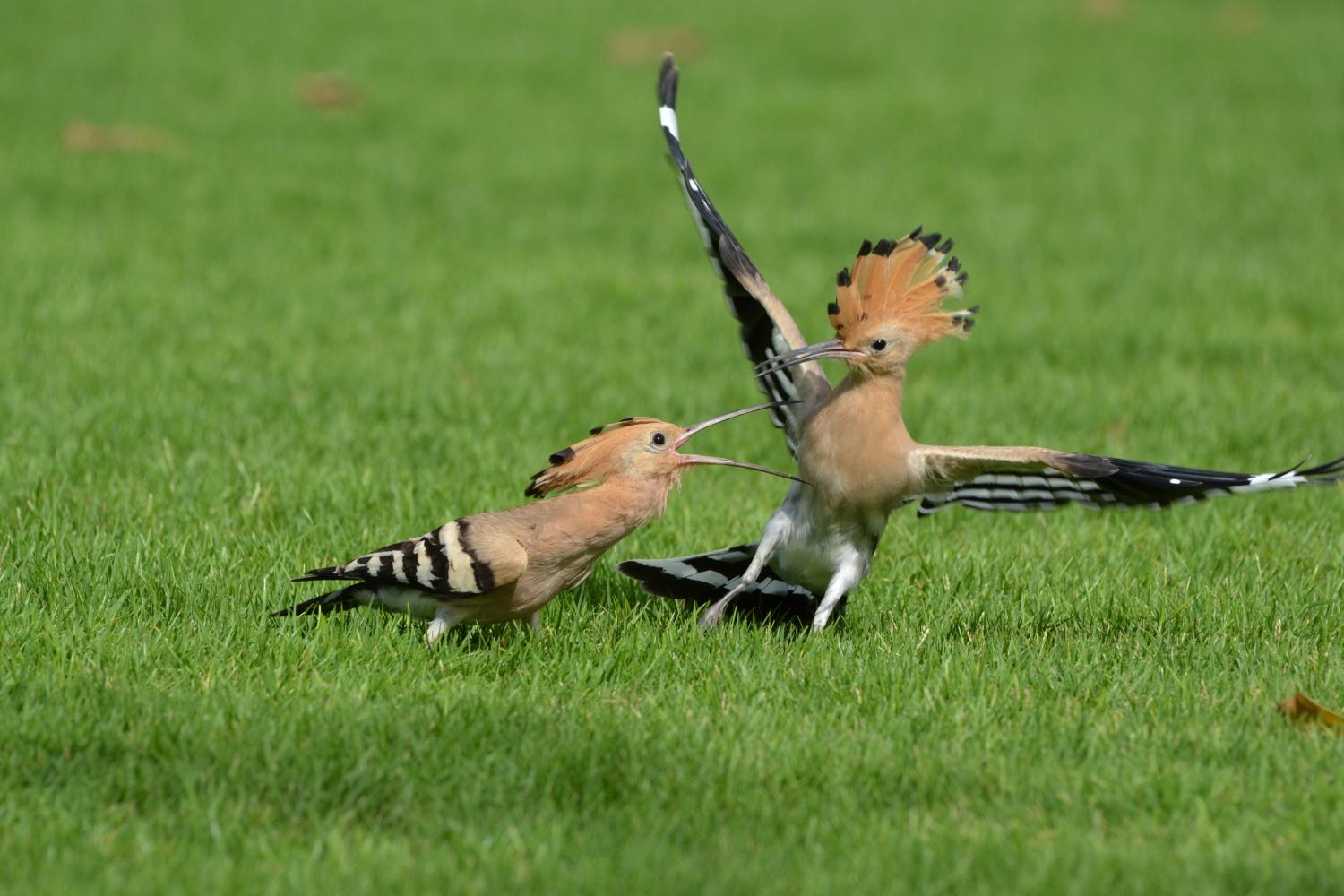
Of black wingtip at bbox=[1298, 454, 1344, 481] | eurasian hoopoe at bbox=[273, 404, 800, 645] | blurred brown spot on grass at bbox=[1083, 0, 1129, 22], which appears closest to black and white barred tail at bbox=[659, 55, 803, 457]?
eurasian hoopoe at bbox=[273, 404, 800, 645]

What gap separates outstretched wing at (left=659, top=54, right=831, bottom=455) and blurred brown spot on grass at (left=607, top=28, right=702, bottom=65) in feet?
35.0

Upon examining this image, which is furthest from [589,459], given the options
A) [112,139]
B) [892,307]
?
[112,139]

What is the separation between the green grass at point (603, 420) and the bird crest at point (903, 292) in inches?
39.3

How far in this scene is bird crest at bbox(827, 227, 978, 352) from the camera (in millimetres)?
4953

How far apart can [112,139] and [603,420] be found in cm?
652

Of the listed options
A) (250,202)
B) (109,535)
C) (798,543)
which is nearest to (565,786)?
(798,543)

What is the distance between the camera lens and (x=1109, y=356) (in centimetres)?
899

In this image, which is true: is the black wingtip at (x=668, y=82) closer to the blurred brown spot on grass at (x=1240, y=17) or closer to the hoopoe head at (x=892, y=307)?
the hoopoe head at (x=892, y=307)

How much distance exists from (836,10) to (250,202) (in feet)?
33.3

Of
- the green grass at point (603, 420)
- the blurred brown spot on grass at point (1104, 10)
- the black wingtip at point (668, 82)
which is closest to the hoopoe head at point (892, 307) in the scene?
the green grass at point (603, 420)

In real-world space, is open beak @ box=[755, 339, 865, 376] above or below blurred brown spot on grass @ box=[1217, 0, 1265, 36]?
below

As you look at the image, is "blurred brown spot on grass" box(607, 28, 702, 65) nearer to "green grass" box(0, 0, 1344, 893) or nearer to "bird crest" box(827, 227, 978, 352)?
"green grass" box(0, 0, 1344, 893)

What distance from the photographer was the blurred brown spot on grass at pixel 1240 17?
1925 centimetres

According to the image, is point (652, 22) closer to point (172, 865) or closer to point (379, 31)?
point (379, 31)
